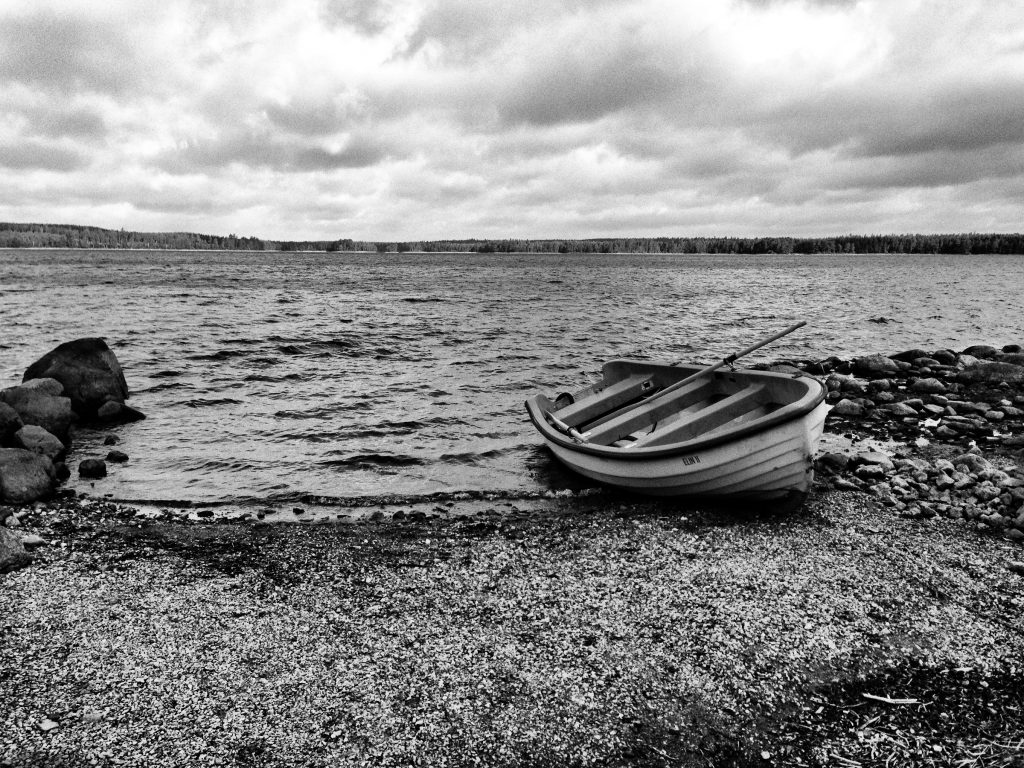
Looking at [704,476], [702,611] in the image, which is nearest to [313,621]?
[702,611]

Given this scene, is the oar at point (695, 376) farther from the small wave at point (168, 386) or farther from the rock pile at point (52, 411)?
the small wave at point (168, 386)

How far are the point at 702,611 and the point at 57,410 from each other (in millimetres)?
11763

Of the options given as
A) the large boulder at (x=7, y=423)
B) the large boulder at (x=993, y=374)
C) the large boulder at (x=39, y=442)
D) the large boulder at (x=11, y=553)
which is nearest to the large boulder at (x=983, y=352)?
the large boulder at (x=993, y=374)

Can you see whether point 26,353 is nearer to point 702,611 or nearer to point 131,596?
point 131,596

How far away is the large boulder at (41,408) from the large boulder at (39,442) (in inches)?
28.9

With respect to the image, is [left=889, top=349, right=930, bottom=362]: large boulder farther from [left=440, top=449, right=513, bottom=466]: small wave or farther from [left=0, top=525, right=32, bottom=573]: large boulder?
[left=0, top=525, right=32, bottom=573]: large boulder

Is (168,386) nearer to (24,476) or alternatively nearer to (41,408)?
(41,408)

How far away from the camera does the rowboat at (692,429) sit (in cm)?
752

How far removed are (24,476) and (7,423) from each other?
205cm

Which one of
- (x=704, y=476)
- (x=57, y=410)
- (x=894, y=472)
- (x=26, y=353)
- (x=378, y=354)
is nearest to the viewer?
(x=704, y=476)

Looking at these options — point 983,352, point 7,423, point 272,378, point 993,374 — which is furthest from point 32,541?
point 983,352

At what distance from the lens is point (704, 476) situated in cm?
795

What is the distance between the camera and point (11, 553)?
6637 mm

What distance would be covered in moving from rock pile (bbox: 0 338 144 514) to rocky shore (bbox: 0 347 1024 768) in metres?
0.75
